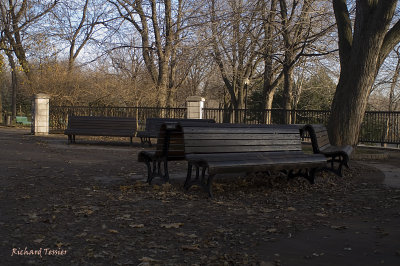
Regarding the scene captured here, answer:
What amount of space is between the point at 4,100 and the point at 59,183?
5073 centimetres

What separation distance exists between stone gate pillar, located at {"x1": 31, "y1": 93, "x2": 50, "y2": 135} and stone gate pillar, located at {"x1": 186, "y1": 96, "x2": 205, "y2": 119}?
Result: 23.8 ft

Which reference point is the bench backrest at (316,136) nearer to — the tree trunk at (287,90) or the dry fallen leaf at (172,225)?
the dry fallen leaf at (172,225)

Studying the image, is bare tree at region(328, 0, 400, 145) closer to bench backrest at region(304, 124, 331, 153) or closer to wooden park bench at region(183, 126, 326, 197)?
bench backrest at region(304, 124, 331, 153)

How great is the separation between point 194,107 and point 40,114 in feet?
25.6

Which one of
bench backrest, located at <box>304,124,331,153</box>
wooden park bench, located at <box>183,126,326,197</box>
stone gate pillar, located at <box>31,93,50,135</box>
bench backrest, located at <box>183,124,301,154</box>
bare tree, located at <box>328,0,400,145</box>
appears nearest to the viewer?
wooden park bench, located at <box>183,126,326,197</box>

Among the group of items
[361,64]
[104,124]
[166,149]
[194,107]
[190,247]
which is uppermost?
[361,64]

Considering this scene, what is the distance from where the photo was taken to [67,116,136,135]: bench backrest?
15891 millimetres

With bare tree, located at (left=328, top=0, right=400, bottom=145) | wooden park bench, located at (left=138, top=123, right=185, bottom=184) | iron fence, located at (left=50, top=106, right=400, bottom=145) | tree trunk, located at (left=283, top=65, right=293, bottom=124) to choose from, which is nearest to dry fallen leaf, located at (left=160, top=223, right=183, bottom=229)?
wooden park bench, located at (left=138, top=123, right=185, bottom=184)

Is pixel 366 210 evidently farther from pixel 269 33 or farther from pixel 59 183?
pixel 269 33

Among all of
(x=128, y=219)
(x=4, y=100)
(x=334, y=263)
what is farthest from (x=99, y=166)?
(x=4, y=100)

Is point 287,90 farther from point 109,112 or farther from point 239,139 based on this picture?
point 239,139

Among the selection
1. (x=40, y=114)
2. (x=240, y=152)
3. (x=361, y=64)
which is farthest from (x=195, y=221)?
(x=40, y=114)

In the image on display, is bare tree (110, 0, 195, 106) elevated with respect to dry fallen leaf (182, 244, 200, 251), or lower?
elevated

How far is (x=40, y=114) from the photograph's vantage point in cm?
2086
